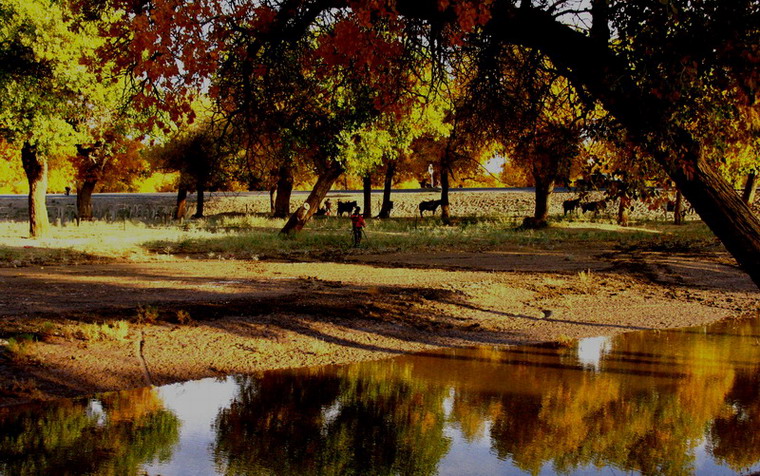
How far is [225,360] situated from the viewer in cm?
1062

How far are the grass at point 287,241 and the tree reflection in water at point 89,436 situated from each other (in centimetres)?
1292

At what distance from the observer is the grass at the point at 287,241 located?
75.5ft

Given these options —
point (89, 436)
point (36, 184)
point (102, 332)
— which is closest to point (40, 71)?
point (36, 184)

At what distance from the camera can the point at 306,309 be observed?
44.6 ft

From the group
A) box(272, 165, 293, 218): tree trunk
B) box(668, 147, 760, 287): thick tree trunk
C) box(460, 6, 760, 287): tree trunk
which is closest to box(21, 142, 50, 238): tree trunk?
box(272, 165, 293, 218): tree trunk

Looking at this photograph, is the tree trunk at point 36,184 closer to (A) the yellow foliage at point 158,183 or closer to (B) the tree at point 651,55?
(B) the tree at point 651,55

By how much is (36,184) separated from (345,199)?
33718 millimetres

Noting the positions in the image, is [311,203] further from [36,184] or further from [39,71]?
[39,71]

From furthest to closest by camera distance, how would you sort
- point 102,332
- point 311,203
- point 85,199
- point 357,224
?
point 85,199
point 311,203
point 357,224
point 102,332

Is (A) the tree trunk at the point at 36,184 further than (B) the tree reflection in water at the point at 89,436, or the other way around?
(A) the tree trunk at the point at 36,184

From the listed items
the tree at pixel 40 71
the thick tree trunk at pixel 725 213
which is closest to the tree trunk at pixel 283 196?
the tree at pixel 40 71

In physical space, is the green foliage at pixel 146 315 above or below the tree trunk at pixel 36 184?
below

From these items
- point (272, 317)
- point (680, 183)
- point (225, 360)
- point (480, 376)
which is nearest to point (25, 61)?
point (272, 317)

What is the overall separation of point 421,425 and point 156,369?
4.03m
